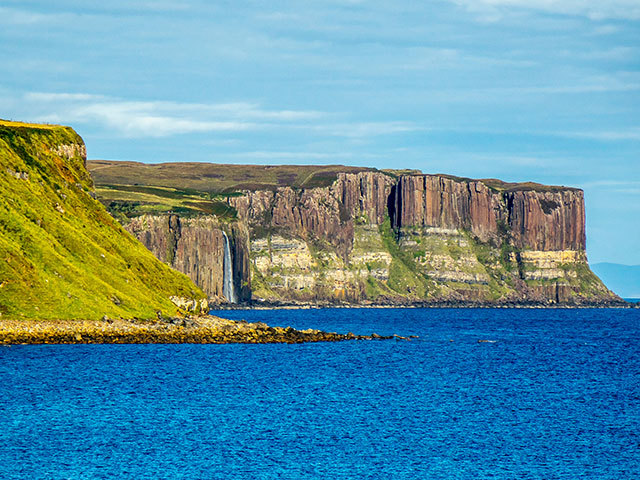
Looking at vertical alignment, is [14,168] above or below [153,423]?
above

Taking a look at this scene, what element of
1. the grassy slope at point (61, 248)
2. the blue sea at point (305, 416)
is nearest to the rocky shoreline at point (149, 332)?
the grassy slope at point (61, 248)

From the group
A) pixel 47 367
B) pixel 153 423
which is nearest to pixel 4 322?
pixel 47 367

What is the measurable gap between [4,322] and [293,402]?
4861 cm

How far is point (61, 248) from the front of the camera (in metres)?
135

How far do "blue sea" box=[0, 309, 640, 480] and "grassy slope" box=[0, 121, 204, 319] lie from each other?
9.34m

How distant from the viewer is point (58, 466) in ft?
173

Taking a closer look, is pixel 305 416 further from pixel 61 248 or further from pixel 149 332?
pixel 61 248

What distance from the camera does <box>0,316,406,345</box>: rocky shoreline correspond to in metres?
114

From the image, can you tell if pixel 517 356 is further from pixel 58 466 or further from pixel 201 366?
pixel 58 466

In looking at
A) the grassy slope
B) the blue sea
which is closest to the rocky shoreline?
the grassy slope

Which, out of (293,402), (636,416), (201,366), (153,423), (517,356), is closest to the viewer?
(153,423)

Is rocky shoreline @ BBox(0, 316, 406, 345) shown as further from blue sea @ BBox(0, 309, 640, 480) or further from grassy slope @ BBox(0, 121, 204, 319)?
blue sea @ BBox(0, 309, 640, 480)

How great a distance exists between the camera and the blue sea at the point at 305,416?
5519 centimetres

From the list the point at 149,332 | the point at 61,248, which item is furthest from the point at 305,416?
the point at 61,248
